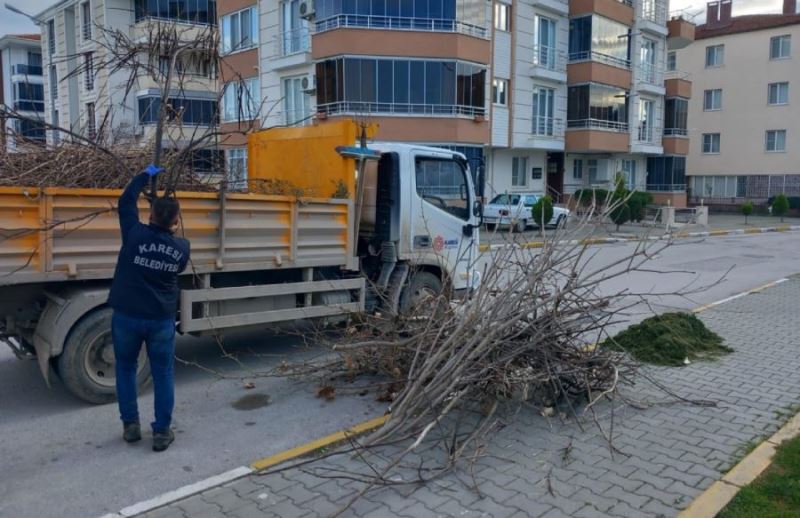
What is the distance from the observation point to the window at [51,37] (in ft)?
143

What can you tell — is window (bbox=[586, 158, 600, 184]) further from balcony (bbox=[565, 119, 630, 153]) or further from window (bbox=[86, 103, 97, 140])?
window (bbox=[86, 103, 97, 140])

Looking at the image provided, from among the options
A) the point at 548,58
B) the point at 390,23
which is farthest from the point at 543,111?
the point at 390,23

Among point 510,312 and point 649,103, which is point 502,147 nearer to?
point 649,103

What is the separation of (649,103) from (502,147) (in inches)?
579

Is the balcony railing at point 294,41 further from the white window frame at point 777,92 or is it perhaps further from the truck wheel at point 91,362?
the white window frame at point 777,92

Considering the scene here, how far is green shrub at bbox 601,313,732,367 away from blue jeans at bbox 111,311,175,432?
4.70m

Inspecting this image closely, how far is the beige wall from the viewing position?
47.5m

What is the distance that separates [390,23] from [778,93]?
1396 inches

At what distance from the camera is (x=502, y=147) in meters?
32.7

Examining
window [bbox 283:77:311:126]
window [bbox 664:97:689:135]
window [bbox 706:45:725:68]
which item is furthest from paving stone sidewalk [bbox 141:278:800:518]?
window [bbox 706:45:725:68]

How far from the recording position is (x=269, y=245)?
22.4ft

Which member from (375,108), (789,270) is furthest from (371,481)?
(375,108)

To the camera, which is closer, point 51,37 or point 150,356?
point 150,356

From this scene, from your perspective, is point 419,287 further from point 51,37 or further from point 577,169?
point 51,37
